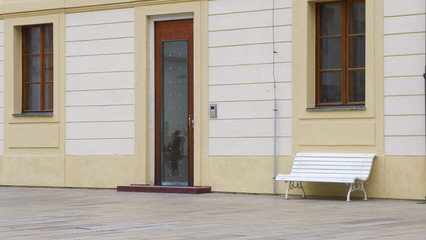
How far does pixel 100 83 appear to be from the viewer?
669 inches

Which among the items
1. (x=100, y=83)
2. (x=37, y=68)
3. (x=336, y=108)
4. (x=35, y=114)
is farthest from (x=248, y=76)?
(x=37, y=68)

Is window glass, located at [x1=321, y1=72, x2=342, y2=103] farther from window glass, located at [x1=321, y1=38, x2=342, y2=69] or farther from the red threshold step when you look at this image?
the red threshold step

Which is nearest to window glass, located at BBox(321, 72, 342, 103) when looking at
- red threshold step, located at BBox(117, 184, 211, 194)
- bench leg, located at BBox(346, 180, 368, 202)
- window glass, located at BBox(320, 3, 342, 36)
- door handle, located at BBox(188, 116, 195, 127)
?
window glass, located at BBox(320, 3, 342, 36)

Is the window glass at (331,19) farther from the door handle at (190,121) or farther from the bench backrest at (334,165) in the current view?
the door handle at (190,121)

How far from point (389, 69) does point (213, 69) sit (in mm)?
3255

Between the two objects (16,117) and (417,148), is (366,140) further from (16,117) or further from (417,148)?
(16,117)

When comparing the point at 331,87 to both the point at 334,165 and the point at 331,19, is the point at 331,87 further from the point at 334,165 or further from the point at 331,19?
the point at 334,165

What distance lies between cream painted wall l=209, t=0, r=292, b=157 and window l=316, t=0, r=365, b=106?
0.51m

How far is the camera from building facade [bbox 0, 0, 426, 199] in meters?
14.0

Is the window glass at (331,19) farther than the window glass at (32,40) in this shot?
No

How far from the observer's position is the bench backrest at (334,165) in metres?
13.8

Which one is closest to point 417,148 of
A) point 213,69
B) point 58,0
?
point 213,69

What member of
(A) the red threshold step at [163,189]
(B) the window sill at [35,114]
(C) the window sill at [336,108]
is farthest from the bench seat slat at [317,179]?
(B) the window sill at [35,114]

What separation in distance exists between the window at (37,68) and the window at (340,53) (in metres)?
5.72
